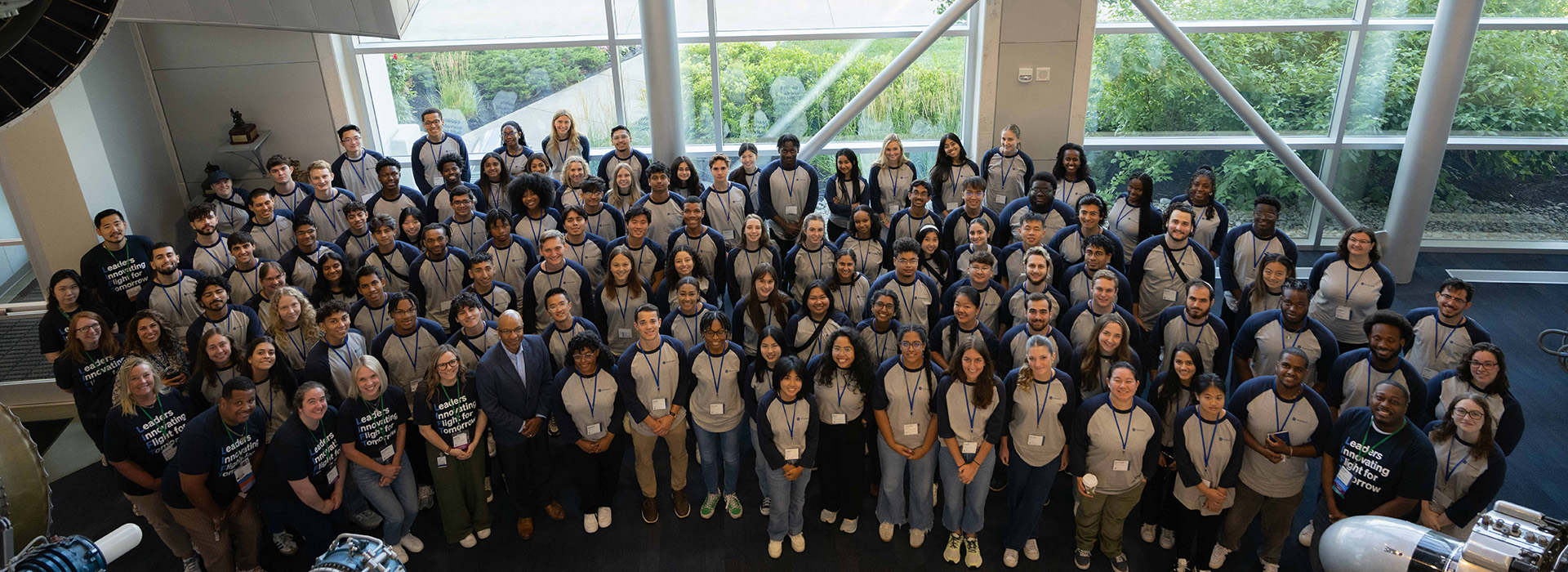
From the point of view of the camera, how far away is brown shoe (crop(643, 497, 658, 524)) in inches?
216

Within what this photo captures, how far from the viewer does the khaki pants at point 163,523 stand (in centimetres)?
492

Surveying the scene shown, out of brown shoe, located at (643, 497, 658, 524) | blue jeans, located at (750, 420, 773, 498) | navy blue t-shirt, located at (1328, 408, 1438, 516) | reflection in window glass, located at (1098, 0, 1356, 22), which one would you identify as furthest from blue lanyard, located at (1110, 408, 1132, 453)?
reflection in window glass, located at (1098, 0, 1356, 22)

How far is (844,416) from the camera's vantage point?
4.94m

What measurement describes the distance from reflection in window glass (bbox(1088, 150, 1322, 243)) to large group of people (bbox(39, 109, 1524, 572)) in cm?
280

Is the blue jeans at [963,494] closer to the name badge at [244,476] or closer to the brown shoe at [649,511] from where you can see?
the brown shoe at [649,511]

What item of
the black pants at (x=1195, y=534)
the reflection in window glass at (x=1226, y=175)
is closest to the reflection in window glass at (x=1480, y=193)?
the reflection in window glass at (x=1226, y=175)

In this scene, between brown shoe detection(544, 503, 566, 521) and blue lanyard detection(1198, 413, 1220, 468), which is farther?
brown shoe detection(544, 503, 566, 521)

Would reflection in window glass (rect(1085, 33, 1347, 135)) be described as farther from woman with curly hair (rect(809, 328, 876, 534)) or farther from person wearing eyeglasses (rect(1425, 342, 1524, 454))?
woman with curly hair (rect(809, 328, 876, 534))

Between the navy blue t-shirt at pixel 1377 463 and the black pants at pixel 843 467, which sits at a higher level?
the navy blue t-shirt at pixel 1377 463

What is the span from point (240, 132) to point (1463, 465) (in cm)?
977

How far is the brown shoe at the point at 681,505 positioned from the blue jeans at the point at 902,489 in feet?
3.89

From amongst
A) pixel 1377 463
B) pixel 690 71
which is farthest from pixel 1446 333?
pixel 690 71

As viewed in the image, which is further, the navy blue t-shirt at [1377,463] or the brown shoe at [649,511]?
the brown shoe at [649,511]

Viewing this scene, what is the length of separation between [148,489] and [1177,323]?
5.87 metres
